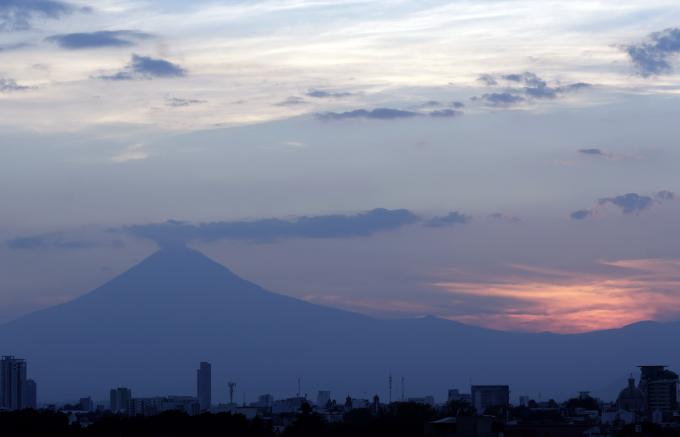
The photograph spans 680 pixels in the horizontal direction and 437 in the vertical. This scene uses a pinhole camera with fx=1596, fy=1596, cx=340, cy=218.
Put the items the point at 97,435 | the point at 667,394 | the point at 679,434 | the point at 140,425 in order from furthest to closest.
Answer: the point at 667,394, the point at 140,425, the point at 679,434, the point at 97,435

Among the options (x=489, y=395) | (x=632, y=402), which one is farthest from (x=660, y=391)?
(x=489, y=395)

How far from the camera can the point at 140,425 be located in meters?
94.4

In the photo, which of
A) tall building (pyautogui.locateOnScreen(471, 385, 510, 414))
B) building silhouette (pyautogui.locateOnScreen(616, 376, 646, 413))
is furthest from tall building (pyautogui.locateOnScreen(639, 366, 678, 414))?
tall building (pyautogui.locateOnScreen(471, 385, 510, 414))

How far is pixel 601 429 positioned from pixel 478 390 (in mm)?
95449

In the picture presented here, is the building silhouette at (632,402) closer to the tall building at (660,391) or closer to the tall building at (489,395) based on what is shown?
the tall building at (660,391)

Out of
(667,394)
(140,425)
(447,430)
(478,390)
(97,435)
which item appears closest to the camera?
(447,430)

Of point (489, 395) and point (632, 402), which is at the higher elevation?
point (489, 395)

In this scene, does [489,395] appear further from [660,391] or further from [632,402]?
[660,391]

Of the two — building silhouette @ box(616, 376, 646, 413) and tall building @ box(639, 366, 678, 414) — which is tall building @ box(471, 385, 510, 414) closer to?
building silhouette @ box(616, 376, 646, 413)

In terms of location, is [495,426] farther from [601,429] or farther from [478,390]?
[478,390]

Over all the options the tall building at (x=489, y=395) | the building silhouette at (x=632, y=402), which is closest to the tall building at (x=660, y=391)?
the building silhouette at (x=632, y=402)

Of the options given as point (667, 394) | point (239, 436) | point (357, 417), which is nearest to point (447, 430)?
point (239, 436)

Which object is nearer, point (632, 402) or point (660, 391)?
point (660, 391)

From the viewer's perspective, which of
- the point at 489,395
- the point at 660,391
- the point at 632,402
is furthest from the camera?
the point at 489,395
